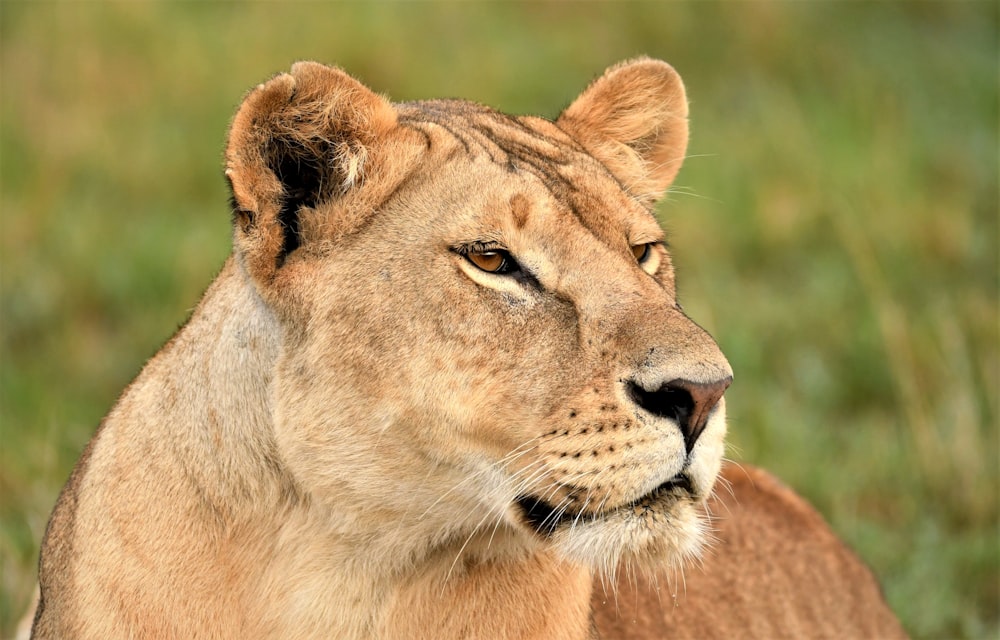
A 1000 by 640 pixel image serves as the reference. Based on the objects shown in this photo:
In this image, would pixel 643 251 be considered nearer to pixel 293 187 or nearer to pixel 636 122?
pixel 636 122

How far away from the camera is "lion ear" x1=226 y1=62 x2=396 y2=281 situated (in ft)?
9.41

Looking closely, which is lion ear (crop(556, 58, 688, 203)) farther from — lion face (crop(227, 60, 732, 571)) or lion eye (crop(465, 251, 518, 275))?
lion eye (crop(465, 251, 518, 275))

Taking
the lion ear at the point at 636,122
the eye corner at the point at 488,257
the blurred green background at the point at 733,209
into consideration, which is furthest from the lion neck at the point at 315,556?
the blurred green background at the point at 733,209

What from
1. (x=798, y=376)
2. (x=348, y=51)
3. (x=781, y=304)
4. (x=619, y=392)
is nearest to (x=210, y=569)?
(x=619, y=392)

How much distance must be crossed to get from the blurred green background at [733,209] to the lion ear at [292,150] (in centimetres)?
164

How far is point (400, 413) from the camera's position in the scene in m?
2.81

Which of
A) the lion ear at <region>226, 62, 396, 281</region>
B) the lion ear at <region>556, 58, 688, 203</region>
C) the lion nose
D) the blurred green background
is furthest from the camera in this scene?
the blurred green background

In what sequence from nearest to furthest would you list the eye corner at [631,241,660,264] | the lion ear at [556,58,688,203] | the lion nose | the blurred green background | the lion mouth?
the lion nose, the lion mouth, the eye corner at [631,241,660,264], the lion ear at [556,58,688,203], the blurred green background

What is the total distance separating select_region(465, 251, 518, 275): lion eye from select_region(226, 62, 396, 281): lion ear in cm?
32

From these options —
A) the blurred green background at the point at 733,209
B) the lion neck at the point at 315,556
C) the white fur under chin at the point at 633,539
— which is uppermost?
the white fur under chin at the point at 633,539

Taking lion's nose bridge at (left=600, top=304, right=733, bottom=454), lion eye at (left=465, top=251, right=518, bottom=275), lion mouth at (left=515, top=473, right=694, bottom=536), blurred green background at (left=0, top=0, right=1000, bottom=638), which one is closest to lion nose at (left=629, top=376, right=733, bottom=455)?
lion's nose bridge at (left=600, top=304, right=733, bottom=454)

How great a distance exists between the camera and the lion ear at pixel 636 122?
368cm

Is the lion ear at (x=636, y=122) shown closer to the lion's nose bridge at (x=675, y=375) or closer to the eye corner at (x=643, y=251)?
the eye corner at (x=643, y=251)

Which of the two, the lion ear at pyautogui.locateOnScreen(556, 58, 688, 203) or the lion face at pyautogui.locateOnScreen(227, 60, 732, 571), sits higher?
the lion ear at pyautogui.locateOnScreen(556, 58, 688, 203)
